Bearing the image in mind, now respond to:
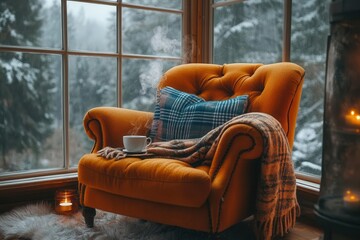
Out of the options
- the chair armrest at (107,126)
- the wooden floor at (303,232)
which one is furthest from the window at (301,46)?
the chair armrest at (107,126)

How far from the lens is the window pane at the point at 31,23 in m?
2.35

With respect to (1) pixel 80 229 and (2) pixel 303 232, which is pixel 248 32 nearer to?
(2) pixel 303 232

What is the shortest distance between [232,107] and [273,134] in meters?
0.38

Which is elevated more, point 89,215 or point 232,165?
point 232,165

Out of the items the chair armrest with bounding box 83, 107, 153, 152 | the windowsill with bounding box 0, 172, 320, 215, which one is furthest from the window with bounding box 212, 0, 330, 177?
the chair armrest with bounding box 83, 107, 153, 152

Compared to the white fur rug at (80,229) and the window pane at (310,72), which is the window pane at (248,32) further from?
the white fur rug at (80,229)

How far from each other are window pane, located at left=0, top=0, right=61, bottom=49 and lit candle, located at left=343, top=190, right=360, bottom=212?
1.92 m

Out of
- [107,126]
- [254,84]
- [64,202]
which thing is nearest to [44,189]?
[64,202]

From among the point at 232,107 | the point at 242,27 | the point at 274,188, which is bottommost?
the point at 274,188

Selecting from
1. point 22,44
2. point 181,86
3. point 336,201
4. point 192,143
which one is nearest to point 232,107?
point 192,143

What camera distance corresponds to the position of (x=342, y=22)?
1.23 meters

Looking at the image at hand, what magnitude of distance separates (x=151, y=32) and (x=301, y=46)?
107cm

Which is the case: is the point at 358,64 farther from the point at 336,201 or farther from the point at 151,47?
the point at 151,47

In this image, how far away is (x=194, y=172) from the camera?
1.56 meters
